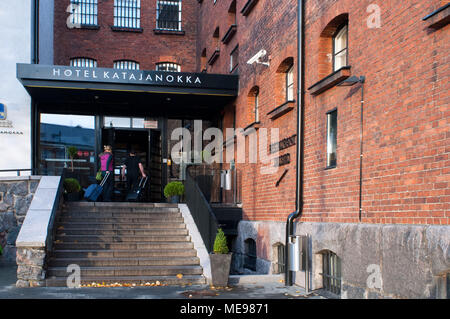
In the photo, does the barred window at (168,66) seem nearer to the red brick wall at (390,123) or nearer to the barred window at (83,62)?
the barred window at (83,62)

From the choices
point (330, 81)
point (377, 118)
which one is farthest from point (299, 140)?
point (377, 118)

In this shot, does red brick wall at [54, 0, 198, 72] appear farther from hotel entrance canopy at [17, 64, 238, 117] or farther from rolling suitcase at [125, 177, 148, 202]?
rolling suitcase at [125, 177, 148, 202]

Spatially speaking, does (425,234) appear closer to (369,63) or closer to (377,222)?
(377,222)

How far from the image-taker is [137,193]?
52.6ft

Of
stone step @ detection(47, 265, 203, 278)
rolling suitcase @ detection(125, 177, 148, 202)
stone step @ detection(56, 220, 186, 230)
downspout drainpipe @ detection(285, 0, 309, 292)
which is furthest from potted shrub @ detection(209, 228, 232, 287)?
rolling suitcase @ detection(125, 177, 148, 202)

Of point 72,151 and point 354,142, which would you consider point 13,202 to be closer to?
point 72,151

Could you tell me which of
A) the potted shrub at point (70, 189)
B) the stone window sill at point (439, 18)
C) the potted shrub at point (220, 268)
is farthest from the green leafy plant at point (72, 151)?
the stone window sill at point (439, 18)

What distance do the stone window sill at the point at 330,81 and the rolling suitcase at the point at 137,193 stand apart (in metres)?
8.55

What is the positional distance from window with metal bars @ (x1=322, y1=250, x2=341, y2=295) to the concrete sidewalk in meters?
0.30

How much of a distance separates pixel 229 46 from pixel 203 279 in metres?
8.51

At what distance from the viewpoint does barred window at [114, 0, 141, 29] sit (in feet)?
68.1

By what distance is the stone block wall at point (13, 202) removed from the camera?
12539mm

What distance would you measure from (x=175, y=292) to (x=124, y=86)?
7.46 m

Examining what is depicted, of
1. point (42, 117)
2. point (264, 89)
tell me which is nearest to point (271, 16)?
point (264, 89)
